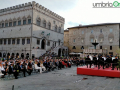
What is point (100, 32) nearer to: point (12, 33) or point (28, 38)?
point (28, 38)

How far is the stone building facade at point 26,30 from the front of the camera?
35469 mm

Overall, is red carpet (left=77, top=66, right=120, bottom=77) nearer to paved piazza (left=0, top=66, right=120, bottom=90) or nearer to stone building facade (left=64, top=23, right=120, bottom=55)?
paved piazza (left=0, top=66, right=120, bottom=90)

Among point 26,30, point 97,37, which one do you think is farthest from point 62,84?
point 97,37

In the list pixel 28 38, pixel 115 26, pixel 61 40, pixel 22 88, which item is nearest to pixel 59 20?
pixel 61 40

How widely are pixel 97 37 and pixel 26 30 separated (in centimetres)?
2578

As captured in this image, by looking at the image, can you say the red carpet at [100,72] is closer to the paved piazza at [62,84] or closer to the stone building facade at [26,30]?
the paved piazza at [62,84]

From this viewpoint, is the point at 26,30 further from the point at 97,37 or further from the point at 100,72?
the point at 100,72

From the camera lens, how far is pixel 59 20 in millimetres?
47469

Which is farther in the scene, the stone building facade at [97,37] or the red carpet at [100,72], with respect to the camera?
the stone building facade at [97,37]

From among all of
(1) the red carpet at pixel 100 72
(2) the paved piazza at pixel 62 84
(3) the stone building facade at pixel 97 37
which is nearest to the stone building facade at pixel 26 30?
(3) the stone building facade at pixel 97 37

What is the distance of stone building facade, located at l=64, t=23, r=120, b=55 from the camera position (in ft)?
144

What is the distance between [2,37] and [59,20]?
20.5 m

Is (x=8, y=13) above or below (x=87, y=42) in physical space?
above

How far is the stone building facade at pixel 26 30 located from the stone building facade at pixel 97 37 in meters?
11.9
